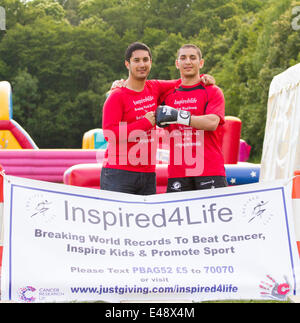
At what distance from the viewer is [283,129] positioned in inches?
236

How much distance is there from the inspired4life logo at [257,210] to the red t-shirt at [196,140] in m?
0.61

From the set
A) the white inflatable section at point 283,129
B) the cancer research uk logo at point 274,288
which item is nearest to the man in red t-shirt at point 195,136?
the cancer research uk logo at point 274,288

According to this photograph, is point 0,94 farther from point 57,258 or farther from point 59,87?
point 59,87

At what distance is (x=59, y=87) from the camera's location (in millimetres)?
44281

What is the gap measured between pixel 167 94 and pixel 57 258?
1.55 m

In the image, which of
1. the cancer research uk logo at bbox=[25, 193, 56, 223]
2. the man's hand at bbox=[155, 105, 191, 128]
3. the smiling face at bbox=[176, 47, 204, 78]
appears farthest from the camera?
the smiling face at bbox=[176, 47, 204, 78]

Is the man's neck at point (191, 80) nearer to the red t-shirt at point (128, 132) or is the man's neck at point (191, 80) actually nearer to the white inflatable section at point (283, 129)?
the red t-shirt at point (128, 132)

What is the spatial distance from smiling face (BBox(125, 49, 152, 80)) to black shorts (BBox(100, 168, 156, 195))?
2.17ft

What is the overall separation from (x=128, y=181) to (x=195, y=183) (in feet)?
1.49

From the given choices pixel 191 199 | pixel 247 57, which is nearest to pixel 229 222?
pixel 191 199

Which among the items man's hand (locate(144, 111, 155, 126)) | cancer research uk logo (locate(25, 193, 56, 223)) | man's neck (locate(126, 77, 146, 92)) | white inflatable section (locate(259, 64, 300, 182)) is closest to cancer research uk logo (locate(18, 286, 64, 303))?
cancer research uk logo (locate(25, 193, 56, 223))

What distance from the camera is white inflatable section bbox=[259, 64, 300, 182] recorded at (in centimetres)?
548

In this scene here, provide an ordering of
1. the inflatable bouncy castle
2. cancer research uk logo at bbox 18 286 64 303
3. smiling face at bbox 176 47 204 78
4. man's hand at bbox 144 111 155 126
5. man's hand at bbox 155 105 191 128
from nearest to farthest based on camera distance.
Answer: cancer research uk logo at bbox 18 286 64 303, man's hand at bbox 155 105 191 128, man's hand at bbox 144 111 155 126, smiling face at bbox 176 47 204 78, the inflatable bouncy castle

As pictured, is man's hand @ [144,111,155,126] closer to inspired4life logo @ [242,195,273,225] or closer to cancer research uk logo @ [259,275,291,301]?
inspired4life logo @ [242,195,273,225]
